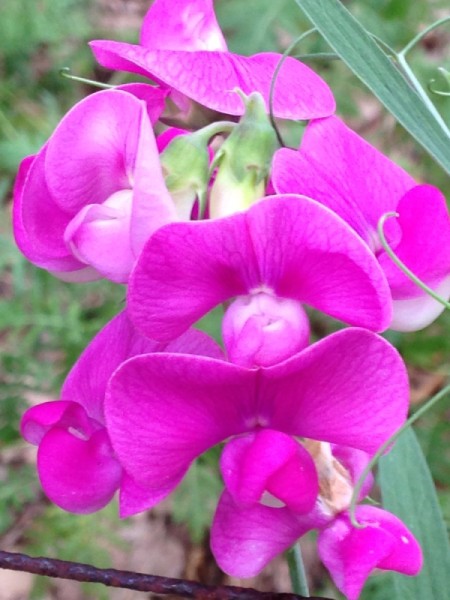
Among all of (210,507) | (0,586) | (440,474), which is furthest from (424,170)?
(0,586)

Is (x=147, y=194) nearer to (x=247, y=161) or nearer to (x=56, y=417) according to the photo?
(x=247, y=161)

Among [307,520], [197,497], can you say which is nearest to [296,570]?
[307,520]

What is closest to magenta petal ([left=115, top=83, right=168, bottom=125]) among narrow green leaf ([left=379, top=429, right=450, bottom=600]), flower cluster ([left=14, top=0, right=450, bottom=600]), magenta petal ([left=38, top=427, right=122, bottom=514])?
flower cluster ([left=14, top=0, right=450, bottom=600])

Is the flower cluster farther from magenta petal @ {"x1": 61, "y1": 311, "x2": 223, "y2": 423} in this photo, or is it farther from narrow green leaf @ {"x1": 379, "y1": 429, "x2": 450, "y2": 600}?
narrow green leaf @ {"x1": 379, "y1": 429, "x2": 450, "y2": 600}

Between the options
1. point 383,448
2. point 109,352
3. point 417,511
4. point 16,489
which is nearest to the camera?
point 383,448

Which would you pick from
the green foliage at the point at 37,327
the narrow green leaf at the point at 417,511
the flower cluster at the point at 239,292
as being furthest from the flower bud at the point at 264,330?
the green foliage at the point at 37,327
